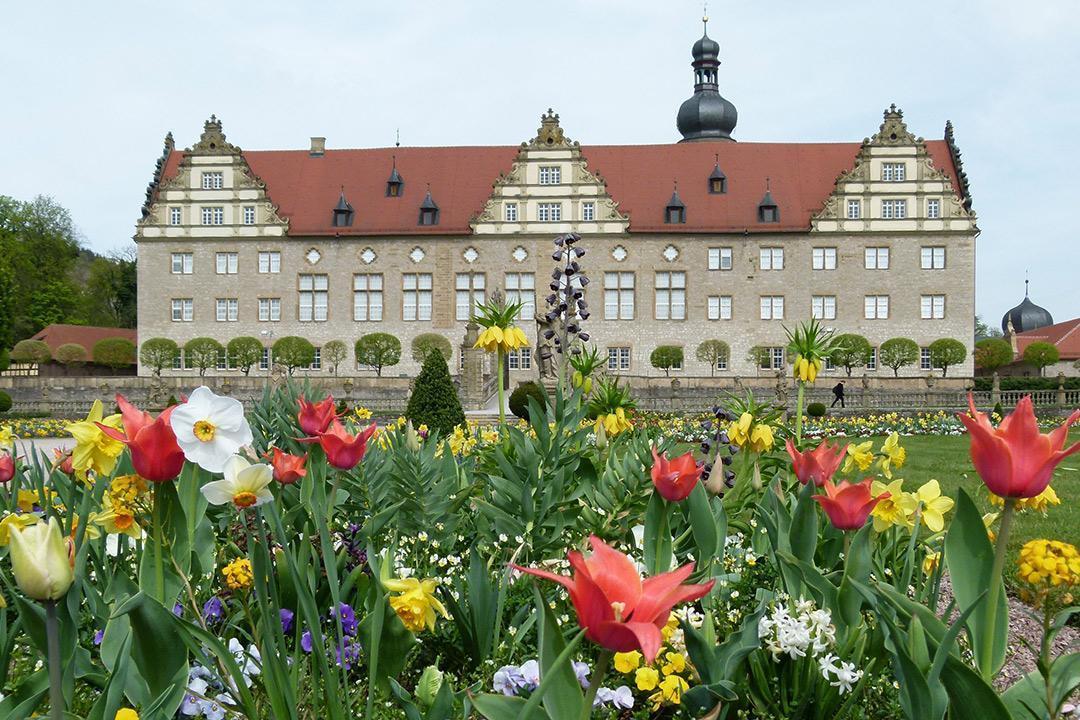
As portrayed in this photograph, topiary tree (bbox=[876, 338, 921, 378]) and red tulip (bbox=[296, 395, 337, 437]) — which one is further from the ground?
topiary tree (bbox=[876, 338, 921, 378])

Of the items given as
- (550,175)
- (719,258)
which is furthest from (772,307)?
(550,175)

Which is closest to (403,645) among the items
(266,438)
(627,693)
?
(627,693)

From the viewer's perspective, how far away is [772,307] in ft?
125

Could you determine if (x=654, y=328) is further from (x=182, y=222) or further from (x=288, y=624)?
(x=288, y=624)

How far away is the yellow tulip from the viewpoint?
1302 millimetres

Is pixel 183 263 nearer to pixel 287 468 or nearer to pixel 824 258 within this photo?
pixel 824 258

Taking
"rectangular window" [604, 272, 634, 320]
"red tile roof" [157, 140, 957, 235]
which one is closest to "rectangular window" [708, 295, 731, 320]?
"red tile roof" [157, 140, 957, 235]

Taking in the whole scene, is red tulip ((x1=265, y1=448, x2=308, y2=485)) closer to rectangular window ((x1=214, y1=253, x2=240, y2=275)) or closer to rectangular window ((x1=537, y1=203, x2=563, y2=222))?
rectangular window ((x1=537, y1=203, x2=563, y2=222))

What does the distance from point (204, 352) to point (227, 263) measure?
13.3 ft

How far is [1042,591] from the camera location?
190 centimetres

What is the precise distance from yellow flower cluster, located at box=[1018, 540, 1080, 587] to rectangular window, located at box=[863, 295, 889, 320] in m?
38.0

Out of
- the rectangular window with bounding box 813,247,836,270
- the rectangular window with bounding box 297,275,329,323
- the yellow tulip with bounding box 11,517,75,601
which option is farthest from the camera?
the rectangular window with bounding box 297,275,329,323

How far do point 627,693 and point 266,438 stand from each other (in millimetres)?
2541

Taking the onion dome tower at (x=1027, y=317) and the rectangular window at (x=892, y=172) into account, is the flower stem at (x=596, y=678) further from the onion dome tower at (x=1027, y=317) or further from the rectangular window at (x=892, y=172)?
the onion dome tower at (x=1027, y=317)
